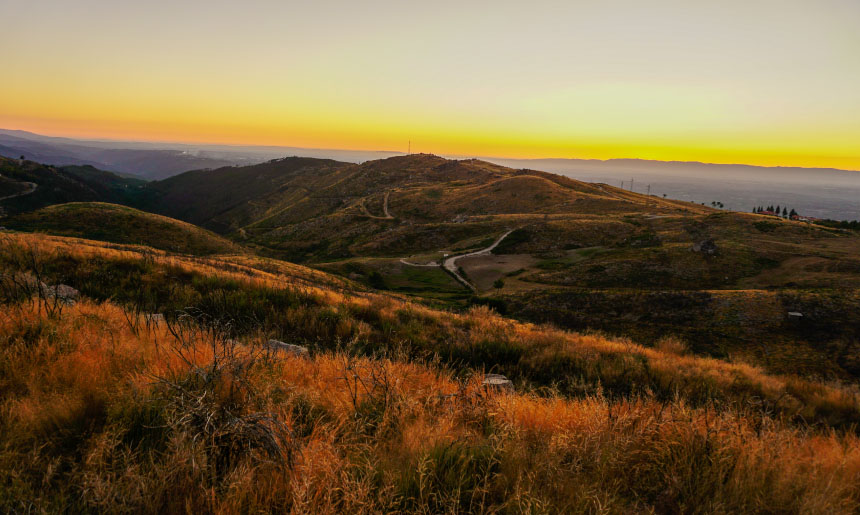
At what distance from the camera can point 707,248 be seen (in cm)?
4641

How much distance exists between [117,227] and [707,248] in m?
91.5

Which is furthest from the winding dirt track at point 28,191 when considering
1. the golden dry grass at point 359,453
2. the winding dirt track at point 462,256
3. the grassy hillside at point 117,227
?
the golden dry grass at point 359,453

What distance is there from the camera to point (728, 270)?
41625 mm

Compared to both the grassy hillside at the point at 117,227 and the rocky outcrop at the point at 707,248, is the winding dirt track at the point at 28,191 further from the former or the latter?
the rocky outcrop at the point at 707,248

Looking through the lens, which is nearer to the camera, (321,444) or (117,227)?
(321,444)

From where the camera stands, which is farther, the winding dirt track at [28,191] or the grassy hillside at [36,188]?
the grassy hillside at [36,188]

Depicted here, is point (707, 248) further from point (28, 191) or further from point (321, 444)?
point (28, 191)

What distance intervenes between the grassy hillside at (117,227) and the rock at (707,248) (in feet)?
244

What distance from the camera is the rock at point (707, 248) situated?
151 ft

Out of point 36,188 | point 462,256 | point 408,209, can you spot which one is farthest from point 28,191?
point 462,256

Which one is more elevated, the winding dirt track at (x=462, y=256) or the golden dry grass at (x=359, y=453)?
the golden dry grass at (x=359, y=453)

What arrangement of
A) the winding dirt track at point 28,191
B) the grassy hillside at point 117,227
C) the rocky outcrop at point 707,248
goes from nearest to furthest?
the rocky outcrop at point 707,248 → the grassy hillside at point 117,227 → the winding dirt track at point 28,191

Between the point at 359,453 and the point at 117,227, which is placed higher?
the point at 359,453

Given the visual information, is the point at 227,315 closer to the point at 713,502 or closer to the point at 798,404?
the point at 713,502
